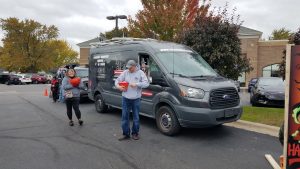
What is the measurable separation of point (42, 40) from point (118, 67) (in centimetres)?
4992

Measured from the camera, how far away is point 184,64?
7.60 metres

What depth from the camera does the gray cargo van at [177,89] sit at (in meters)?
6.52

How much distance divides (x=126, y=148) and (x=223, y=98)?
2.37 metres

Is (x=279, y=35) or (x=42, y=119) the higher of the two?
(x=279, y=35)

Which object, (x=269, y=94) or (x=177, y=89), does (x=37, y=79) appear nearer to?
(x=269, y=94)

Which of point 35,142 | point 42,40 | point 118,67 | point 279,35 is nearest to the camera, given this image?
point 35,142

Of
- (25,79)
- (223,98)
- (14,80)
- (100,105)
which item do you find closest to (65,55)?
(25,79)

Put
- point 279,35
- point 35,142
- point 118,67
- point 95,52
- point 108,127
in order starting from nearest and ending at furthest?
point 35,142, point 108,127, point 118,67, point 95,52, point 279,35

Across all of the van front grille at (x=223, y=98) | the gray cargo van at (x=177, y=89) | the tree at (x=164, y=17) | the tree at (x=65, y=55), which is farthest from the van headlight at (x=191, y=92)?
the tree at (x=65, y=55)

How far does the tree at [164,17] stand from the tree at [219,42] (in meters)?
6.02

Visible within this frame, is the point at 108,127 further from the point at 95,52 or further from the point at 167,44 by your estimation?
the point at 95,52

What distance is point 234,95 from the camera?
22.9 feet

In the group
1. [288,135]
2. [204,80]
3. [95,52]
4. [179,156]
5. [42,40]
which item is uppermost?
[42,40]

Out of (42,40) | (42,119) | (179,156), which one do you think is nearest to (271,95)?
(179,156)
